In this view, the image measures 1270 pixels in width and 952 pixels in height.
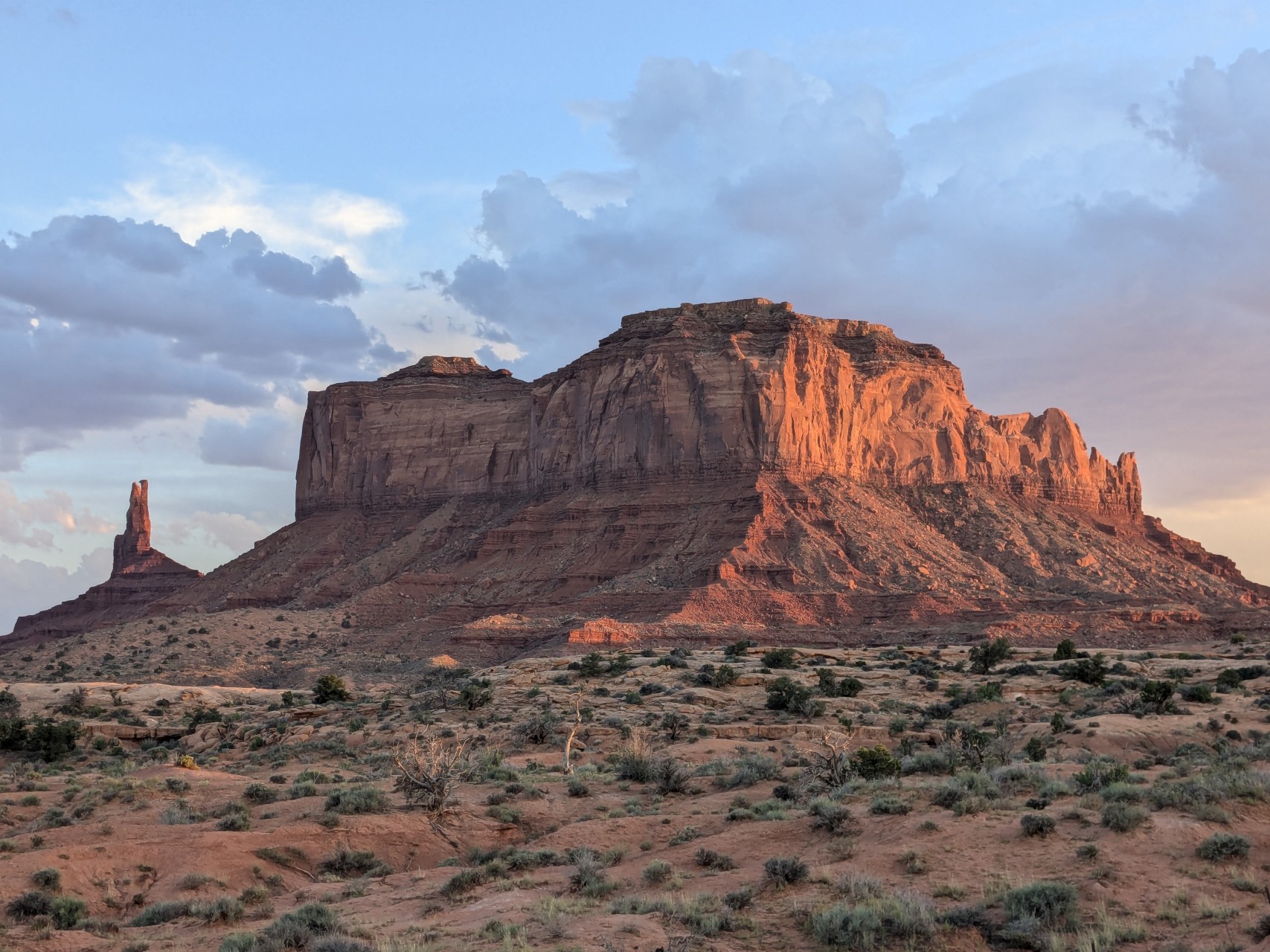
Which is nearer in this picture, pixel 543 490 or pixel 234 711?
pixel 234 711

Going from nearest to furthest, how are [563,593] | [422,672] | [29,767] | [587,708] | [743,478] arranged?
[29,767] < [587,708] < [422,672] < [563,593] < [743,478]

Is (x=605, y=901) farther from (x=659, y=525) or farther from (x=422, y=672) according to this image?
(x=659, y=525)

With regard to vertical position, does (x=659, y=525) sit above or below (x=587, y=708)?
above

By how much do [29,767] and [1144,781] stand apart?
30432 mm

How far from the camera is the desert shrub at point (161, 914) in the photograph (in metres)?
17.0

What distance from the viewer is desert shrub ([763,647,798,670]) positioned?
5309 centimetres

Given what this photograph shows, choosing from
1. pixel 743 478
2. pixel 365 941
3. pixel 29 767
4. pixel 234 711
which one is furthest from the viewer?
pixel 743 478

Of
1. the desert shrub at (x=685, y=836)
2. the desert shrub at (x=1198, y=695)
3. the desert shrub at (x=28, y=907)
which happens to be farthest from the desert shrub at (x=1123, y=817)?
the desert shrub at (x=1198, y=695)

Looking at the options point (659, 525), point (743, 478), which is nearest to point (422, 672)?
point (659, 525)

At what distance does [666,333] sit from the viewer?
105375mm

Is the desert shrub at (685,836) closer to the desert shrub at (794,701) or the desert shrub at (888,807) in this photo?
the desert shrub at (888,807)

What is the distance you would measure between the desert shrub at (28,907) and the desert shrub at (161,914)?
1177 millimetres

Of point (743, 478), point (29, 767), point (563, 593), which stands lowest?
point (29, 767)

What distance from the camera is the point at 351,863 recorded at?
2016cm
